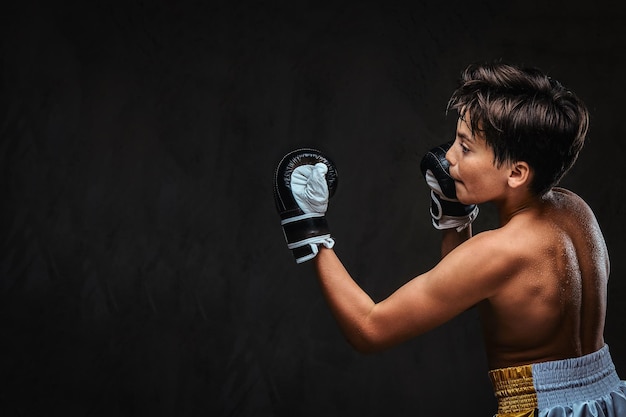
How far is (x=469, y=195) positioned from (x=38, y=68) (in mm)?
2431

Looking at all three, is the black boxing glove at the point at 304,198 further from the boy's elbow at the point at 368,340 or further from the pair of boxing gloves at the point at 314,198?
the boy's elbow at the point at 368,340

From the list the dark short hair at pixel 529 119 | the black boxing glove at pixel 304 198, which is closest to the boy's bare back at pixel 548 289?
the dark short hair at pixel 529 119

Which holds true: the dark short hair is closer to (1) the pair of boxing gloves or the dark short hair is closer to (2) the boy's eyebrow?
(2) the boy's eyebrow

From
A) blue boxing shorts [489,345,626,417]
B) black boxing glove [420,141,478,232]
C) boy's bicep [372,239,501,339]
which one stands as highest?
black boxing glove [420,141,478,232]

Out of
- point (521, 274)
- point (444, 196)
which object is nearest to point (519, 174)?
point (521, 274)

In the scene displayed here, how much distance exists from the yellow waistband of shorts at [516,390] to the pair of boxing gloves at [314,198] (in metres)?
0.48

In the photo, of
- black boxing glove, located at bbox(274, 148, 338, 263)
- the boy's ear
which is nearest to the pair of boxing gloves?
black boxing glove, located at bbox(274, 148, 338, 263)

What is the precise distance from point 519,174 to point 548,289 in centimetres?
25

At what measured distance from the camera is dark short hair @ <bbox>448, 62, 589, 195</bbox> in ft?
5.80

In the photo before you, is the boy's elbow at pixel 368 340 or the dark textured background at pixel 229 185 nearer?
the boy's elbow at pixel 368 340

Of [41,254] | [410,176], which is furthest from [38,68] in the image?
[410,176]

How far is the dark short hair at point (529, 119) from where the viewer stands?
1767 mm

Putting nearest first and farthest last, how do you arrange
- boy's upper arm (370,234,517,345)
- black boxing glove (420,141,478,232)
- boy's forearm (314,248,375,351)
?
boy's upper arm (370,234,517,345)
boy's forearm (314,248,375,351)
black boxing glove (420,141,478,232)

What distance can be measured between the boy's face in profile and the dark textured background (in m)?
2.12
